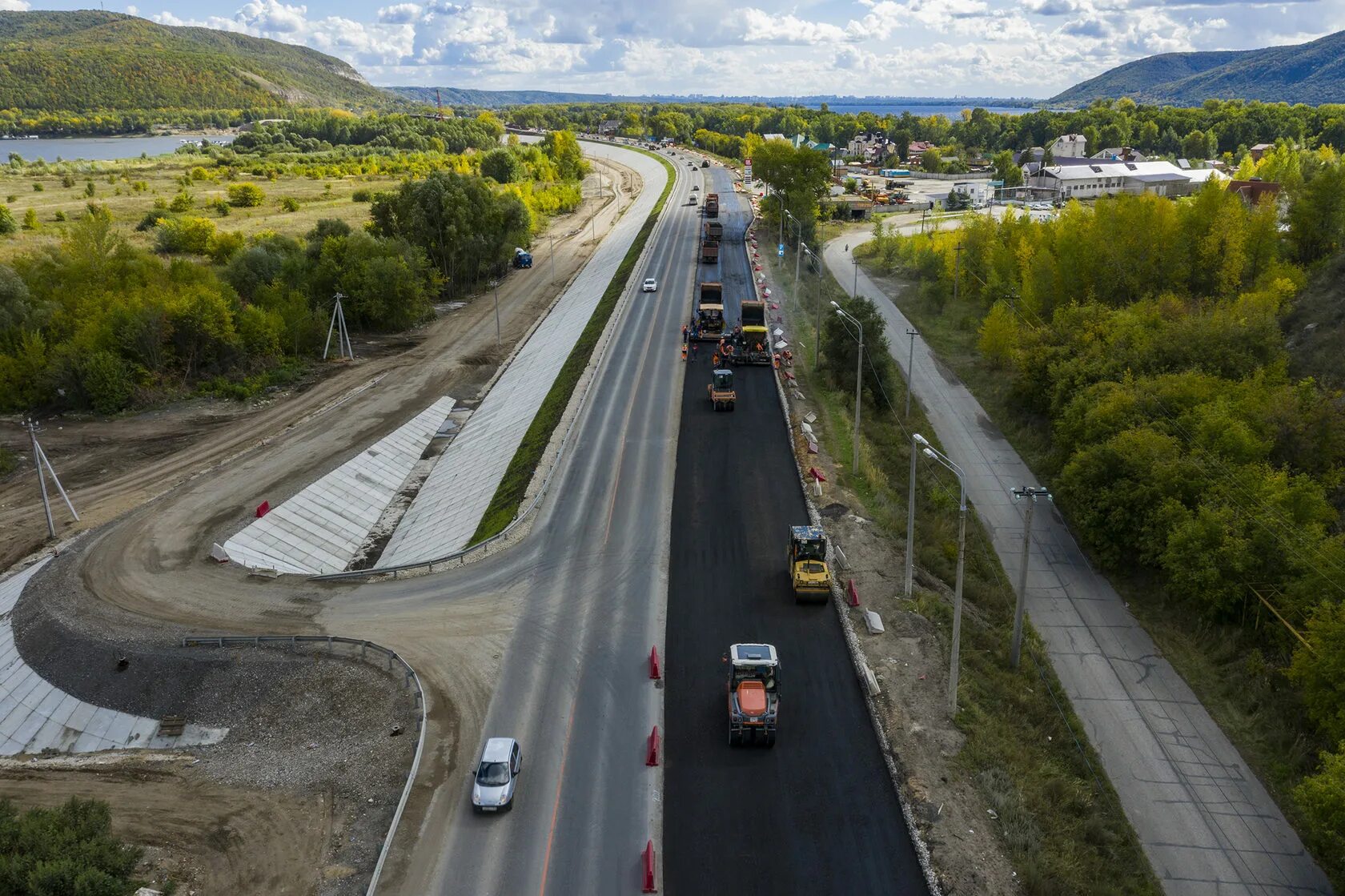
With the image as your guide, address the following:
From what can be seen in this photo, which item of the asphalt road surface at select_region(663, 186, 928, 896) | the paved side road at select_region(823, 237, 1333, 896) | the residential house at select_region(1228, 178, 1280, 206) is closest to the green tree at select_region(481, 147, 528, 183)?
the residential house at select_region(1228, 178, 1280, 206)

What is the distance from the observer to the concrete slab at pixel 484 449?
45.7 metres

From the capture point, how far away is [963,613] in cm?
3503

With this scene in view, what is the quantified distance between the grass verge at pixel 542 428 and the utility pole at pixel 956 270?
3390cm

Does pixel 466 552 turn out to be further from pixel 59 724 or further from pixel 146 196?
pixel 146 196

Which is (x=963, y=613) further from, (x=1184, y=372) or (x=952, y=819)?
(x=1184, y=372)

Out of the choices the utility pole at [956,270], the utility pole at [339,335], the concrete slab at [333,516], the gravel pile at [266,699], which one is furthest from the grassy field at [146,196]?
the utility pole at [956,270]

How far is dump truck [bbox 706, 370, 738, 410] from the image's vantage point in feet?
173

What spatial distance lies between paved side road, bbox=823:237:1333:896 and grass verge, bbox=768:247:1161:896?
103 centimetres

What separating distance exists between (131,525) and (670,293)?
5426 centimetres

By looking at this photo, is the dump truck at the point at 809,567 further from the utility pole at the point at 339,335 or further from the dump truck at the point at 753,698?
the utility pole at the point at 339,335

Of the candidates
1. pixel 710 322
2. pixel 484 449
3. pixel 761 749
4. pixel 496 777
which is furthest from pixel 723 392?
pixel 496 777

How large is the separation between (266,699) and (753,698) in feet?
53.9

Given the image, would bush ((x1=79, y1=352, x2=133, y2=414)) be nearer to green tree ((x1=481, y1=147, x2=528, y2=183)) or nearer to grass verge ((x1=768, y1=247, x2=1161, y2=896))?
grass verge ((x1=768, y1=247, x2=1161, y2=896))

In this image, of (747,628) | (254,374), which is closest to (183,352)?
(254,374)
